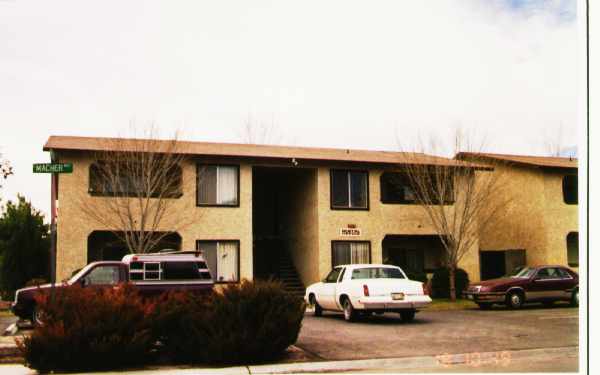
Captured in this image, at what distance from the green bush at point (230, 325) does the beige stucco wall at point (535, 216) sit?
19.6 m

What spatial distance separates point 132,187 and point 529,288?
13951 mm

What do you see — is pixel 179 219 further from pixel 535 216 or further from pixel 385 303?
pixel 535 216

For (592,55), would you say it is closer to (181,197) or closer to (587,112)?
(587,112)

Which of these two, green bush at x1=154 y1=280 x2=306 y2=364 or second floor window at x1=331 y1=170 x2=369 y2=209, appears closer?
green bush at x1=154 y1=280 x2=306 y2=364

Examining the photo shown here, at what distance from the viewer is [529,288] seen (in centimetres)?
2214

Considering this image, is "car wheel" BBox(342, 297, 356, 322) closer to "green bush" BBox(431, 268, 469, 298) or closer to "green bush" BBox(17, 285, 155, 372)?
"green bush" BBox(17, 285, 155, 372)

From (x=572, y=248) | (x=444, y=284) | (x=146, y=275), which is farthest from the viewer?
(x=572, y=248)

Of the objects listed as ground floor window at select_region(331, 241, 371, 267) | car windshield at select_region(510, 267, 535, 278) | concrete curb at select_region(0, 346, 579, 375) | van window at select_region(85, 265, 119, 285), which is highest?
van window at select_region(85, 265, 119, 285)

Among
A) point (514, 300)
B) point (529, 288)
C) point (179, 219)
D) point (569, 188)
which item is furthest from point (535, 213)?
point (179, 219)

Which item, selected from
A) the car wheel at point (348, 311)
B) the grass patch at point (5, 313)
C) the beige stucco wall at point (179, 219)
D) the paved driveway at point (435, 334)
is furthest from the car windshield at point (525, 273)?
the grass patch at point (5, 313)

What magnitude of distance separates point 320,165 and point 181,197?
220 inches

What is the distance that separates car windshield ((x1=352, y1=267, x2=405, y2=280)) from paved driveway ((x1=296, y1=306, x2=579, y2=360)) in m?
1.15

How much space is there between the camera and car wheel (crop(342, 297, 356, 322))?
17414mm

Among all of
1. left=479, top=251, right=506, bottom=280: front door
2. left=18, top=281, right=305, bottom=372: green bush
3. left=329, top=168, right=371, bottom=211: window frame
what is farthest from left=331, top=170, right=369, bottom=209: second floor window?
left=18, top=281, right=305, bottom=372: green bush
